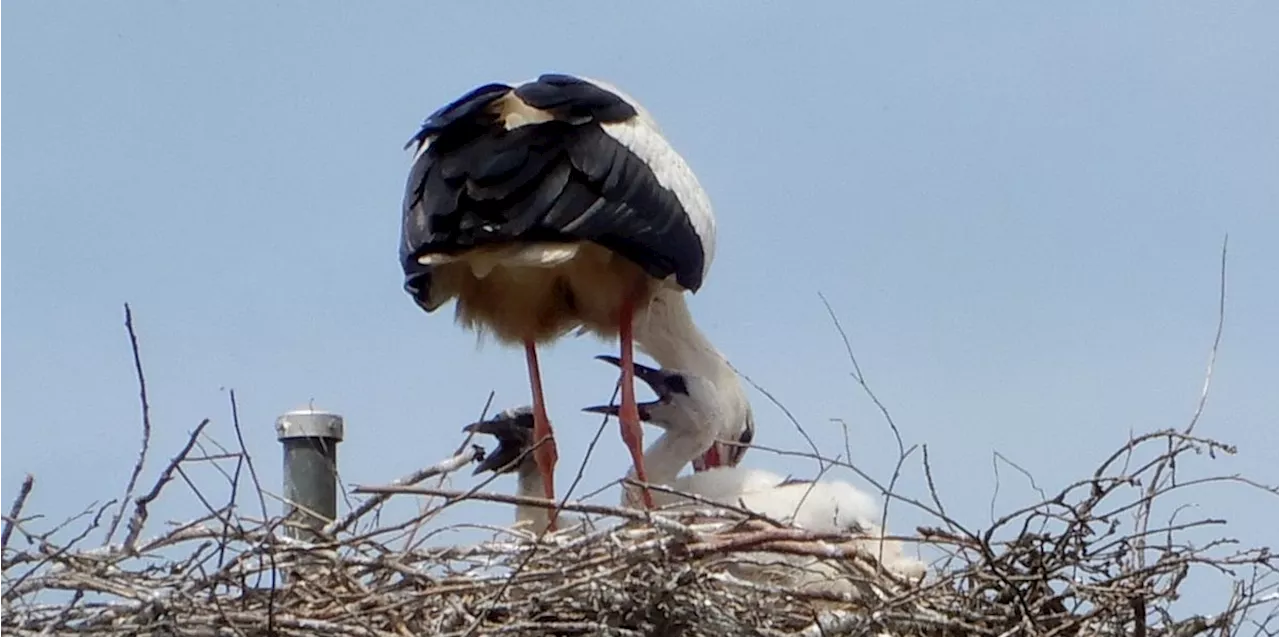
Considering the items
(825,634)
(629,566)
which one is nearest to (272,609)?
(629,566)

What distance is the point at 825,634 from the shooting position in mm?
5145

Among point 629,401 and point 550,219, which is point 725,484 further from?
point 550,219

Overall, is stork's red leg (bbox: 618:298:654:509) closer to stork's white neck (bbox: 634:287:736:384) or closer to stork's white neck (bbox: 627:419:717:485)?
stork's white neck (bbox: 627:419:717:485)

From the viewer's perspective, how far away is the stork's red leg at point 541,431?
Answer: 23.5 ft

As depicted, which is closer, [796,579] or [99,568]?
[99,568]

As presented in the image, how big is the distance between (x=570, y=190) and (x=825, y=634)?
5.43 feet

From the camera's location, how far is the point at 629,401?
7223 millimetres

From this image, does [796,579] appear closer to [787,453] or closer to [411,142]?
[787,453]

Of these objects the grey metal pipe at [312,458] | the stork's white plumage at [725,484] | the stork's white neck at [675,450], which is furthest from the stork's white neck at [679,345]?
the grey metal pipe at [312,458]

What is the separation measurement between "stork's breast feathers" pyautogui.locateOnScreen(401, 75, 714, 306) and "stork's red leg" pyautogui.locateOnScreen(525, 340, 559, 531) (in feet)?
2.08

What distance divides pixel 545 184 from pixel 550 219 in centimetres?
11

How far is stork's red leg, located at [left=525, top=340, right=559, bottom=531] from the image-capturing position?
7.17 meters

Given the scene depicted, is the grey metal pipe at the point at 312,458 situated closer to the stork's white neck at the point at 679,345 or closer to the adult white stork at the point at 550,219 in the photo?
the adult white stork at the point at 550,219

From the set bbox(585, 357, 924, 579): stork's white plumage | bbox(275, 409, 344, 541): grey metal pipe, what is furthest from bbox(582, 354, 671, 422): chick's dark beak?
bbox(275, 409, 344, 541): grey metal pipe
